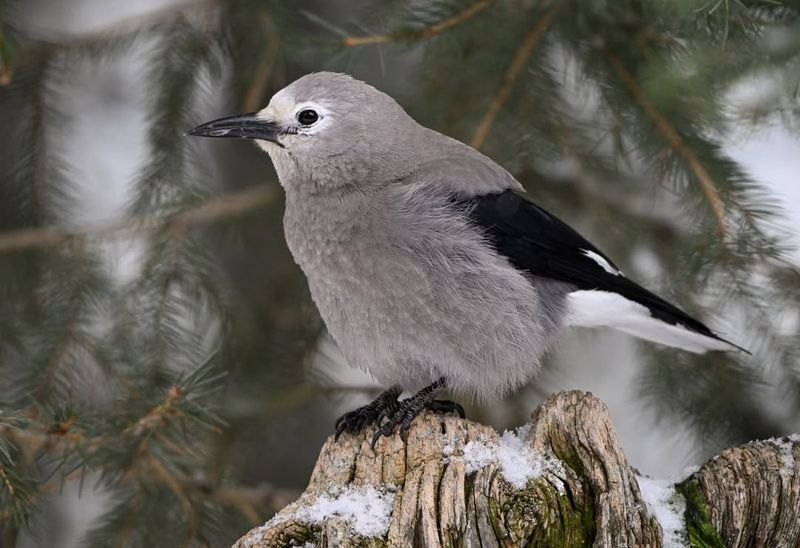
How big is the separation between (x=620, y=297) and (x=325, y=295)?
969 mm

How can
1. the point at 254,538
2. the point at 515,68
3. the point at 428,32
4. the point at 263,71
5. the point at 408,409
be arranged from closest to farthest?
1. the point at 254,538
2. the point at 408,409
3. the point at 428,32
4. the point at 515,68
5. the point at 263,71

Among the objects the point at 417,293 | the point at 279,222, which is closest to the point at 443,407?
the point at 417,293

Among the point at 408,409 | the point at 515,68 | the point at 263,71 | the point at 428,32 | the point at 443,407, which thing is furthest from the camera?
the point at 263,71

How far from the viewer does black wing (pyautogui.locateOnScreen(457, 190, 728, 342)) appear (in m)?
3.04

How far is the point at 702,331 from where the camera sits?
313 centimetres

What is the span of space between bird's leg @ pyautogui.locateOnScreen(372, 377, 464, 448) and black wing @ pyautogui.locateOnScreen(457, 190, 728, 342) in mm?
481

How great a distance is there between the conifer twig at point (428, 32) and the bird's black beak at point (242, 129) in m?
0.37

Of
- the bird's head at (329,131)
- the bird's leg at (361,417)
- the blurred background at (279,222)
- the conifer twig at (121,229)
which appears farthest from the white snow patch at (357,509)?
the conifer twig at (121,229)

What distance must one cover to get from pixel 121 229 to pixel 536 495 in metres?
2.00

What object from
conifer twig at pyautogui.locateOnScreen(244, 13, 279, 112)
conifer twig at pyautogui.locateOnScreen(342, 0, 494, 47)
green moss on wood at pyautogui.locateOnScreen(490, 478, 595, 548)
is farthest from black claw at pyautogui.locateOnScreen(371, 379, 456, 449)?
conifer twig at pyautogui.locateOnScreen(244, 13, 279, 112)

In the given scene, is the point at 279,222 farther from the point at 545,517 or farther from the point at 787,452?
the point at 787,452

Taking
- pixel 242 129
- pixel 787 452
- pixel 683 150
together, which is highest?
pixel 683 150

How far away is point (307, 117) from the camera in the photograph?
10.2ft

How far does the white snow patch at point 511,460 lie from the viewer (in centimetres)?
233
